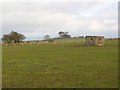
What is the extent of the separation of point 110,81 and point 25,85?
411 centimetres

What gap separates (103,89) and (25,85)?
3693mm

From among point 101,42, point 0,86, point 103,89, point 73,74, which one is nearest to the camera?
point 103,89

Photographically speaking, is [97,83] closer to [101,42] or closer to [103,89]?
[103,89]

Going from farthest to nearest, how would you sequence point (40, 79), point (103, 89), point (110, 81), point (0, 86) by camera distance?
point (40, 79) → point (110, 81) → point (0, 86) → point (103, 89)

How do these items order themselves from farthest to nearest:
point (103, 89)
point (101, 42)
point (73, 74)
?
1. point (101, 42)
2. point (73, 74)
3. point (103, 89)

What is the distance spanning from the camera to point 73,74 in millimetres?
17141

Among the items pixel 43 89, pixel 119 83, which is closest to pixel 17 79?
pixel 43 89

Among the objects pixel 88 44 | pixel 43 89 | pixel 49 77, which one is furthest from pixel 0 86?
pixel 88 44

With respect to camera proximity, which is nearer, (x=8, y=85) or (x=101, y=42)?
(x=8, y=85)

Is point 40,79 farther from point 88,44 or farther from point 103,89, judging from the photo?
point 88,44

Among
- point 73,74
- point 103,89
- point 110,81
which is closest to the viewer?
point 103,89

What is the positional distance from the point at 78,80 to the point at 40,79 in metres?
2.08

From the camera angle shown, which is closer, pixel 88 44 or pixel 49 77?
pixel 49 77

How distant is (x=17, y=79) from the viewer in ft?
51.3
